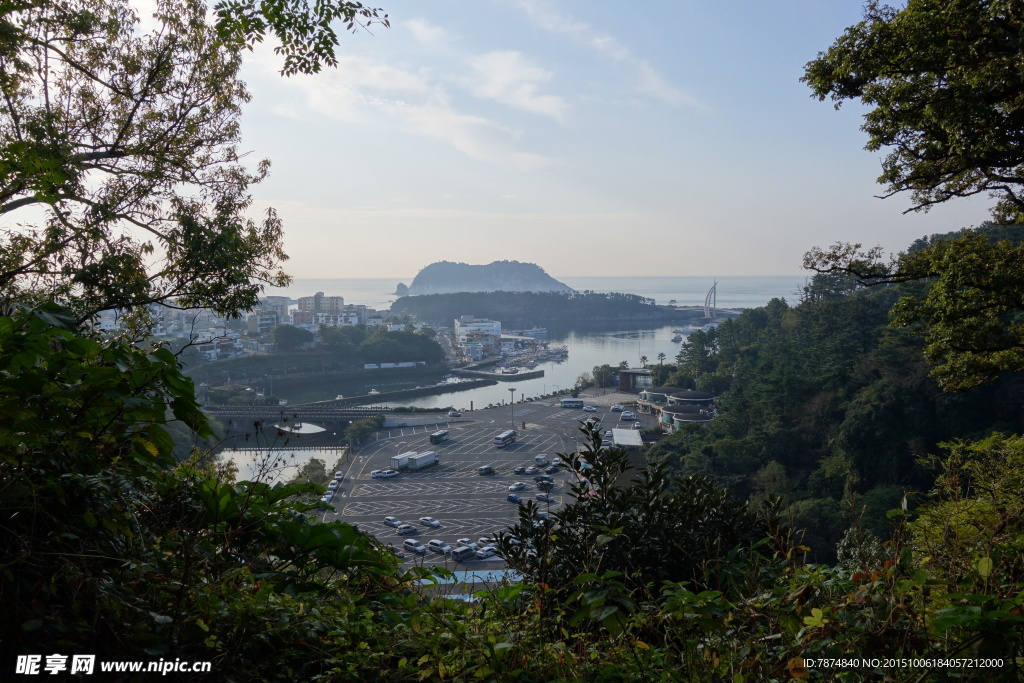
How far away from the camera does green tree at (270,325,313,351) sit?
2928cm

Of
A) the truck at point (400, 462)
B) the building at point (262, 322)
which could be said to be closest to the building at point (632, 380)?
the truck at point (400, 462)

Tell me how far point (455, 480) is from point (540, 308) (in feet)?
155

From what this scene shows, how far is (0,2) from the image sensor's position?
1.83 m

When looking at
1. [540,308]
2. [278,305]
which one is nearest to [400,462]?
[278,305]

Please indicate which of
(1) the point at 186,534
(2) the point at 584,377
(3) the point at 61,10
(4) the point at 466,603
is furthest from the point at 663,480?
(2) the point at 584,377

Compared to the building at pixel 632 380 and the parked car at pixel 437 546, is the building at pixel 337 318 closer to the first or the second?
the building at pixel 632 380

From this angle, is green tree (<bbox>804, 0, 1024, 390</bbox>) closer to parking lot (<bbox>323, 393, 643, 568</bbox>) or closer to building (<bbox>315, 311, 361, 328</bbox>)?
parking lot (<bbox>323, 393, 643, 568</bbox>)

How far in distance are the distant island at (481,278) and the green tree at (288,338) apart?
2609 inches

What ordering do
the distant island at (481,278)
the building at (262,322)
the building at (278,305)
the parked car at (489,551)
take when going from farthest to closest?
the distant island at (481,278), the building at (278,305), the building at (262,322), the parked car at (489,551)

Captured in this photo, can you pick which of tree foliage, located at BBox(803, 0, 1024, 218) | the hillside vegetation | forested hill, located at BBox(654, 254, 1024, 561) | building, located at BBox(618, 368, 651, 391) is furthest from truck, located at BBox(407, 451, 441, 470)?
building, located at BBox(618, 368, 651, 391)

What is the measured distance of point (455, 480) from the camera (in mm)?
11906

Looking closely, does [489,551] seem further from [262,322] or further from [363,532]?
[262,322]

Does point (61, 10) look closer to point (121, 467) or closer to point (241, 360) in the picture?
point (121, 467)

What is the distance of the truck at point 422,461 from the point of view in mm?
12602
